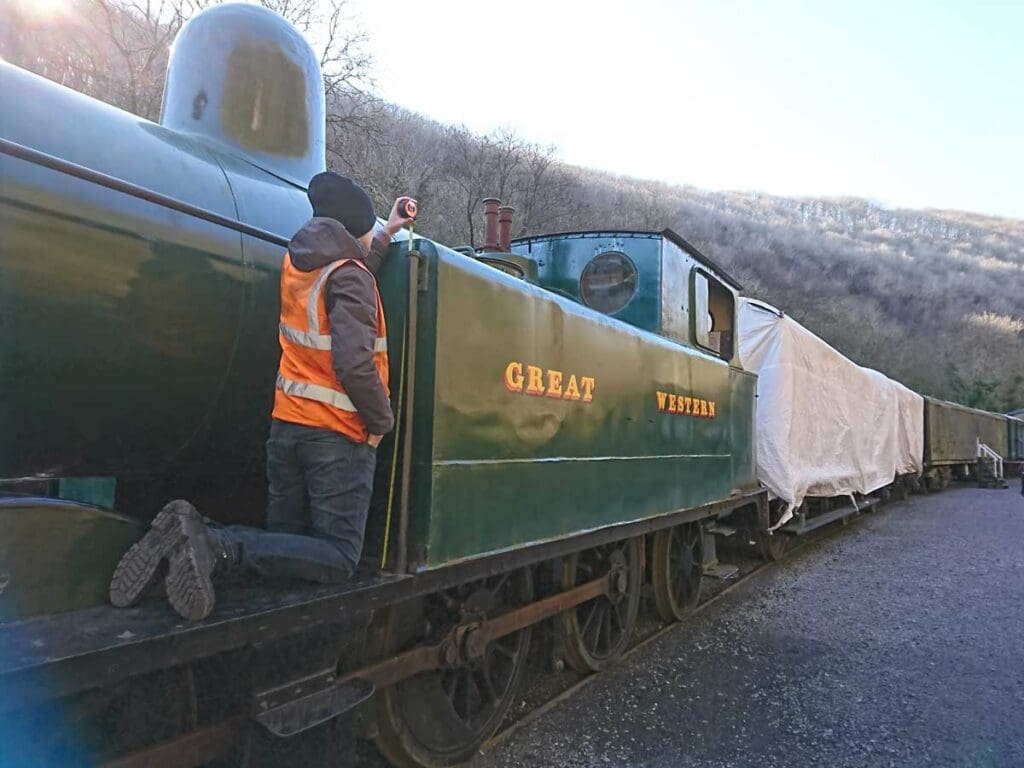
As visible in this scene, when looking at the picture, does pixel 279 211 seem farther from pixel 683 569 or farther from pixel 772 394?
pixel 772 394

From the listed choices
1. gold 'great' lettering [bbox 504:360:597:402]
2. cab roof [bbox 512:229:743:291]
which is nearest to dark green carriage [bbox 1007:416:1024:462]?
cab roof [bbox 512:229:743:291]

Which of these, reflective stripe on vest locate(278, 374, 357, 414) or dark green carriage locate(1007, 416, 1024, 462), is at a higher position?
reflective stripe on vest locate(278, 374, 357, 414)

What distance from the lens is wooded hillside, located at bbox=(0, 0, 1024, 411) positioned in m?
14.5

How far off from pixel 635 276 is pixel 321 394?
3.24 m

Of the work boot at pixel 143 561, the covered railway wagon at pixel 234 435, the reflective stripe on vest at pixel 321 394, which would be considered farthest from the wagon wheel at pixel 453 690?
the work boot at pixel 143 561

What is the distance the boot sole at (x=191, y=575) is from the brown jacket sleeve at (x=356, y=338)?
0.55m

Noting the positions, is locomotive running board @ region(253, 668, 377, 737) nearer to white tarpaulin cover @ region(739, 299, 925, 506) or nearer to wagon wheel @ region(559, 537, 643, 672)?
wagon wheel @ region(559, 537, 643, 672)

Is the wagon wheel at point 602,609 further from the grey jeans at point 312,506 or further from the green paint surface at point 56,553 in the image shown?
the green paint surface at point 56,553

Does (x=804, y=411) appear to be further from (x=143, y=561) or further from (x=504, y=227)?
(x=143, y=561)

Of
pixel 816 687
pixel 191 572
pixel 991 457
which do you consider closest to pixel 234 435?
pixel 191 572

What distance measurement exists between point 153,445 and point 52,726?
2.57ft

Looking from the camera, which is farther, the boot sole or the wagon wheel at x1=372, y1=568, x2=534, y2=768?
the wagon wheel at x1=372, y1=568, x2=534, y2=768

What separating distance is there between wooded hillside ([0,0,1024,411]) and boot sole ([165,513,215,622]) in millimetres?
10181

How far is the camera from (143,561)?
174cm
